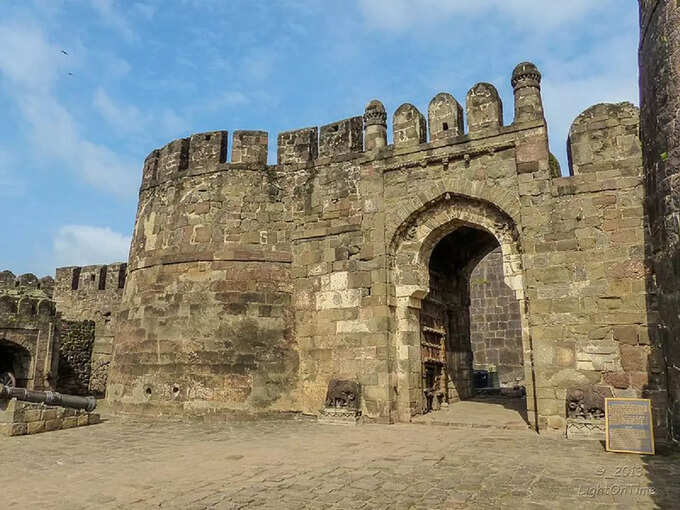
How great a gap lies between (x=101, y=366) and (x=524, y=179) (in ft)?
52.3

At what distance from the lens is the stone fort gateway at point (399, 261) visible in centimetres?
727

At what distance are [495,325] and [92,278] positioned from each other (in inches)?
588

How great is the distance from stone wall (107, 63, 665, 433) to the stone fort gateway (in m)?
0.03

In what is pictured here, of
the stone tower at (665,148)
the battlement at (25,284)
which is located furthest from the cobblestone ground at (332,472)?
the battlement at (25,284)

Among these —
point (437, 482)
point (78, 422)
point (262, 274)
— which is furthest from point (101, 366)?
point (437, 482)

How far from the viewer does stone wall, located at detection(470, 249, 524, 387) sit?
53.7ft

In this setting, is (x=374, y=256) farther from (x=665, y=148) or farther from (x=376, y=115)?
(x=665, y=148)

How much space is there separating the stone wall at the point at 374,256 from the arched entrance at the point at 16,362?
6613mm

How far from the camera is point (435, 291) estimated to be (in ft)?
34.7

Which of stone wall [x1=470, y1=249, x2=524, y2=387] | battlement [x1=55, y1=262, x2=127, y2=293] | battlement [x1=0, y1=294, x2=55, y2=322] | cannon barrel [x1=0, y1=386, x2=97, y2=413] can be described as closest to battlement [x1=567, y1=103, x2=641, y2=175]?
stone wall [x1=470, y1=249, x2=524, y2=387]

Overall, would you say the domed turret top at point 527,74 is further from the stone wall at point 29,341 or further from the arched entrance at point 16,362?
the arched entrance at point 16,362

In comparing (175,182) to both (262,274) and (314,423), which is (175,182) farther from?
(314,423)

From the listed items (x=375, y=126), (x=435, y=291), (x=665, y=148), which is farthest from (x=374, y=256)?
(x=665, y=148)

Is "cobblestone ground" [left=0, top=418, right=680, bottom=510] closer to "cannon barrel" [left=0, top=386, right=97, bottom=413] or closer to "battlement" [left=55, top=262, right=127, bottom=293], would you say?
"cannon barrel" [left=0, top=386, right=97, bottom=413]
